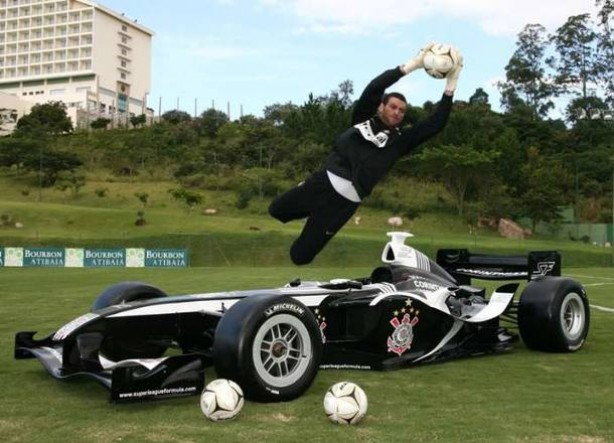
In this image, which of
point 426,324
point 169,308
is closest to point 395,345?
point 426,324

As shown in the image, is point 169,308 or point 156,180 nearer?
point 169,308

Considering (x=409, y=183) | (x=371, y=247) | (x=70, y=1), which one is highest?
(x=70, y=1)

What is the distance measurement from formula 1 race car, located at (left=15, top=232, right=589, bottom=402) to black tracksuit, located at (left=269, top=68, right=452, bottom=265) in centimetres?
56

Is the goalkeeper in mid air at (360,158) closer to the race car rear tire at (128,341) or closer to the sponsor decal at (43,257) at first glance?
the race car rear tire at (128,341)

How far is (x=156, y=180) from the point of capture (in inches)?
2724

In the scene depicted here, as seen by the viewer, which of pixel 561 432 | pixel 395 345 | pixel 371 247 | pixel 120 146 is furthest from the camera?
pixel 120 146

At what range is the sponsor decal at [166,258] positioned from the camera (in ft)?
123

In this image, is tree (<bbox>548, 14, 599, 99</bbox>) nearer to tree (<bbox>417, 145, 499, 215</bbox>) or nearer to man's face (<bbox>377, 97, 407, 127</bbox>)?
tree (<bbox>417, 145, 499, 215</bbox>)

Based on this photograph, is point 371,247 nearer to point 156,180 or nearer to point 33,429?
point 156,180

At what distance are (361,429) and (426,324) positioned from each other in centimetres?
260

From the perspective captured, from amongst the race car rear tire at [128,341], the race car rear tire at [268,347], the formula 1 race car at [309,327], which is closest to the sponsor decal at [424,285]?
the formula 1 race car at [309,327]

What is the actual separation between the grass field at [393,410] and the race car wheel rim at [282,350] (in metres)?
0.21

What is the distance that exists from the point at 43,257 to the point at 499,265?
32.2 metres

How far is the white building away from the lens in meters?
127
